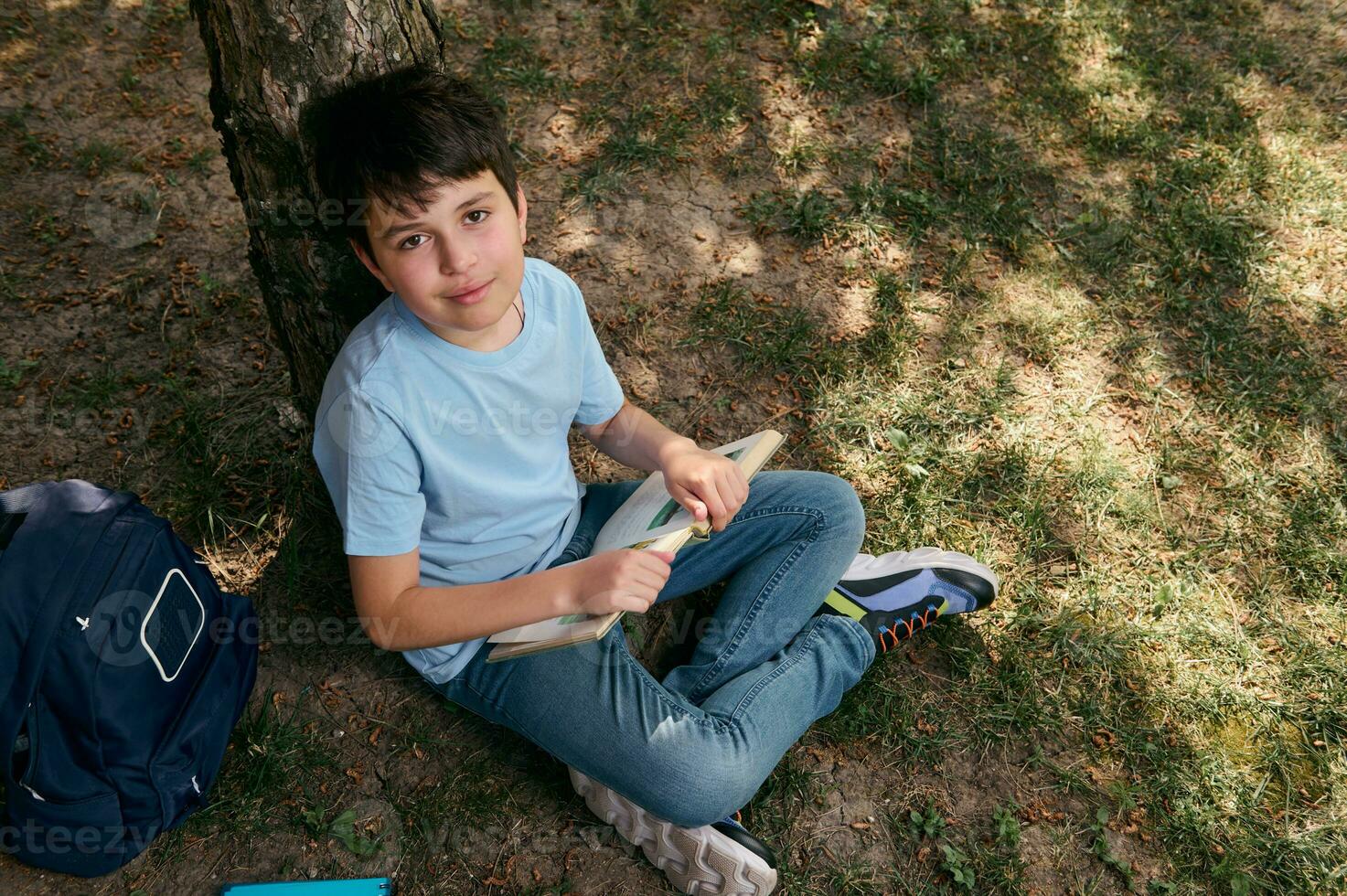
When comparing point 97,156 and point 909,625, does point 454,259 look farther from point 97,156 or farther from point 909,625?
point 97,156

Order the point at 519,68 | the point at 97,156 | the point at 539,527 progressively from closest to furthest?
the point at 539,527 < the point at 97,156 < the point at 519,68

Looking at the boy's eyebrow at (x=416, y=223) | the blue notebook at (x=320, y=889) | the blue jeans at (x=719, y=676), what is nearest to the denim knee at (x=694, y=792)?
the blue jeans at (x=719, y=676)

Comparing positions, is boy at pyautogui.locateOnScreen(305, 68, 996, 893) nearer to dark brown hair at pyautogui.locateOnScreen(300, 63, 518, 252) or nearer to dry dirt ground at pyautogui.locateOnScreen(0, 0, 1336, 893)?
dark brown hair at pyautogui.locateOnScreen(300, 63, 518, 252)

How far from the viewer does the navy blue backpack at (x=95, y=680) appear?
1.87 m

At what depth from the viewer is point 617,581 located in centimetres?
192

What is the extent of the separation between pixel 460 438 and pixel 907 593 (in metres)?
1.35

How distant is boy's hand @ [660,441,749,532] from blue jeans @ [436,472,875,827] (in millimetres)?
342

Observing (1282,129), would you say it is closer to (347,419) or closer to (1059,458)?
(1059,458)

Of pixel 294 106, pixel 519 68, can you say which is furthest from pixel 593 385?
pixel 519 68

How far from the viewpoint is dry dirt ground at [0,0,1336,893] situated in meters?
2.34

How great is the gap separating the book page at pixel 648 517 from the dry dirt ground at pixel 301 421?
2.16 feet

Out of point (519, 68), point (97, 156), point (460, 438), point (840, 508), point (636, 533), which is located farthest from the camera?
point (519, 68)

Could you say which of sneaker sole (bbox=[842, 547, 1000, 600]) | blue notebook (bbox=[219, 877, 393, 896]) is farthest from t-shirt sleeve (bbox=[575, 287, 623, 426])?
blue notebook (bbox=[219, 877, 393, 896])

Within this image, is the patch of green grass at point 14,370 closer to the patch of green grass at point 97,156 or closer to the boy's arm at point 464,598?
the patch of green grass at point 97,156
